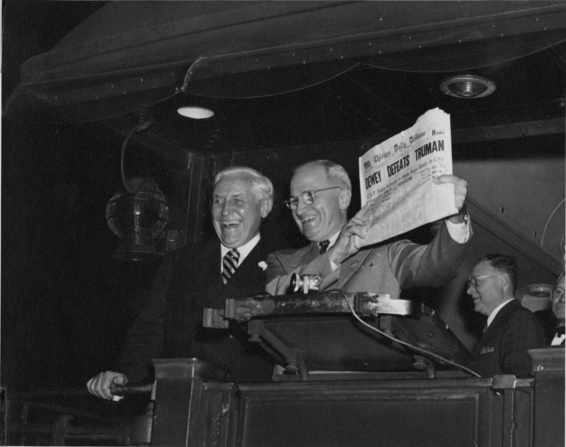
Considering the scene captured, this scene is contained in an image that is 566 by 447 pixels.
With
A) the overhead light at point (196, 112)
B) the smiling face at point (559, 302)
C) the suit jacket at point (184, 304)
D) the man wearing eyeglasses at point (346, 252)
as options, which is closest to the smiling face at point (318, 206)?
the man wearing eyeglasses at point (346, 252)

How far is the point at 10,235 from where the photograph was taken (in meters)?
4.80

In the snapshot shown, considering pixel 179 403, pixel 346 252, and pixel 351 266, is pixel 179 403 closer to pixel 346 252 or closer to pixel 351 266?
pixel 346 252

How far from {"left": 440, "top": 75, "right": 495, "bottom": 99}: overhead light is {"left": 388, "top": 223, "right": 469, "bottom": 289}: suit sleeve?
1401 mm

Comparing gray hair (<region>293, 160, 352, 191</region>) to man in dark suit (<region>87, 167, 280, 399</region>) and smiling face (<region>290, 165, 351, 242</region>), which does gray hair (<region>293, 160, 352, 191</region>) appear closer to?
smiling face (<region>290, 165, 351, 242</region>)

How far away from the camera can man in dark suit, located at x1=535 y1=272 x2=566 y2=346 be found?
3508 mm

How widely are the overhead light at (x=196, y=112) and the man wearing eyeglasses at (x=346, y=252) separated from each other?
6.72 feet

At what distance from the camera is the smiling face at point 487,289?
436cm

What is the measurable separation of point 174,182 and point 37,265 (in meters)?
1.19

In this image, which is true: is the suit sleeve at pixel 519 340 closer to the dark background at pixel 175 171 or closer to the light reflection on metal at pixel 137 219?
the dark background at pixel 175 171

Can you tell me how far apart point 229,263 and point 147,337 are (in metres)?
0.45

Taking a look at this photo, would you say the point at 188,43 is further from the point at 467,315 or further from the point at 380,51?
the point at 467,315

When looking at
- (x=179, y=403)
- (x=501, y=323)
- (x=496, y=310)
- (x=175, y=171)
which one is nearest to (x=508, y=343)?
(x=501, y=323)

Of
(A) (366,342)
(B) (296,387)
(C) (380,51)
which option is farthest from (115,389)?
(C) (380,51)

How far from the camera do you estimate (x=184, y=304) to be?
3.66 m
